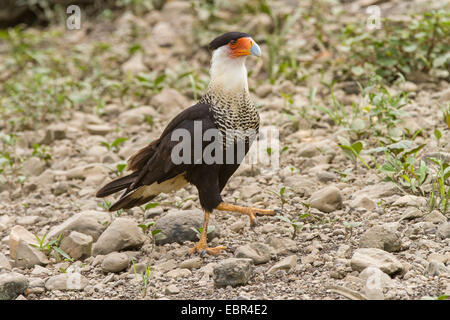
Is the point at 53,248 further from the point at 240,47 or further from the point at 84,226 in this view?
the point at 240,47

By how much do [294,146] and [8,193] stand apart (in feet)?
7.67

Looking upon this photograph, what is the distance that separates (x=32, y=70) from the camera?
7.08m

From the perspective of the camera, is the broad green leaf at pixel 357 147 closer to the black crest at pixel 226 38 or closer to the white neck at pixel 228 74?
the white neck at pixel 228 74

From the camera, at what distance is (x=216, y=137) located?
372cm

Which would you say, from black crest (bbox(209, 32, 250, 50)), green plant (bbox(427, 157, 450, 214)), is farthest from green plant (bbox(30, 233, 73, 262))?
green plant (bbox(427, 157, 450, 214))

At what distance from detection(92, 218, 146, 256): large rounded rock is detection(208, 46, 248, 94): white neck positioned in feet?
3.35

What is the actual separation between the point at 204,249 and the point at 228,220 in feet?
1.81

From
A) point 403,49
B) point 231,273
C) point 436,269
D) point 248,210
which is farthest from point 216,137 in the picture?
point 403,49

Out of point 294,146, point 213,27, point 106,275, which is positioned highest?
point 213,27

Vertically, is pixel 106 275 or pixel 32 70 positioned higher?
pixel 32 70

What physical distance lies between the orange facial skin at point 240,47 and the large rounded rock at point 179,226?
1.06m
